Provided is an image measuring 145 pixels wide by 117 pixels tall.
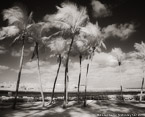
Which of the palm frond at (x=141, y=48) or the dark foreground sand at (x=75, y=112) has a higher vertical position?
the palm frond at (x=141, y=48)

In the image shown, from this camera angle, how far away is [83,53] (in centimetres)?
2911

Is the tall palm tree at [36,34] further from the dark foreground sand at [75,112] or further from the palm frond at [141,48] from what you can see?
the palm frond at [141,48]

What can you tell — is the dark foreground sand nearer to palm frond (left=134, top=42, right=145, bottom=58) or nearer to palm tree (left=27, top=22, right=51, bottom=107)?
palm tree (left=27, top=22, right=51, bottom=107)

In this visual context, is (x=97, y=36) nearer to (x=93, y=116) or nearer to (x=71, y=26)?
(x=71, y=26)

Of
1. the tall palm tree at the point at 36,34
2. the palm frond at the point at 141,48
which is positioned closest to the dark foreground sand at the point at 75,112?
the tall palm tree at the point at 36,34

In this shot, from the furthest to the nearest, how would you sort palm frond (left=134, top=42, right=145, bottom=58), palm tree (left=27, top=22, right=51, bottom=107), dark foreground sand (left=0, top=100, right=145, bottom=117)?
palm frond (left=134, top=42, right=145, bottom=58)
palm tree (left=27, top=22, right=51, bottom=107)
dark foreground sand (left=0, top=100, right=145, bottom=117)

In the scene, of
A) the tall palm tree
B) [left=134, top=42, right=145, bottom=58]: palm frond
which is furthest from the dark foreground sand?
[left=134, top=42, right=145, bottom=58]: palm frond

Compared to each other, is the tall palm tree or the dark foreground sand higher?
the tall palm tree

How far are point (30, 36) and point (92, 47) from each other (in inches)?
403

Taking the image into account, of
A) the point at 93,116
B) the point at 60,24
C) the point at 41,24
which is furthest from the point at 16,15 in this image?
the point at 93,116

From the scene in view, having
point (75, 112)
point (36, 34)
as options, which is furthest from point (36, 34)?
point (75, 112)

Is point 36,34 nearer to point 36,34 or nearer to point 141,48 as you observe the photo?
point 36,34

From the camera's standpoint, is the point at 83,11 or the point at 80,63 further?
the point at 80,63

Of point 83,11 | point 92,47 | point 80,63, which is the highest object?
point 83,11
